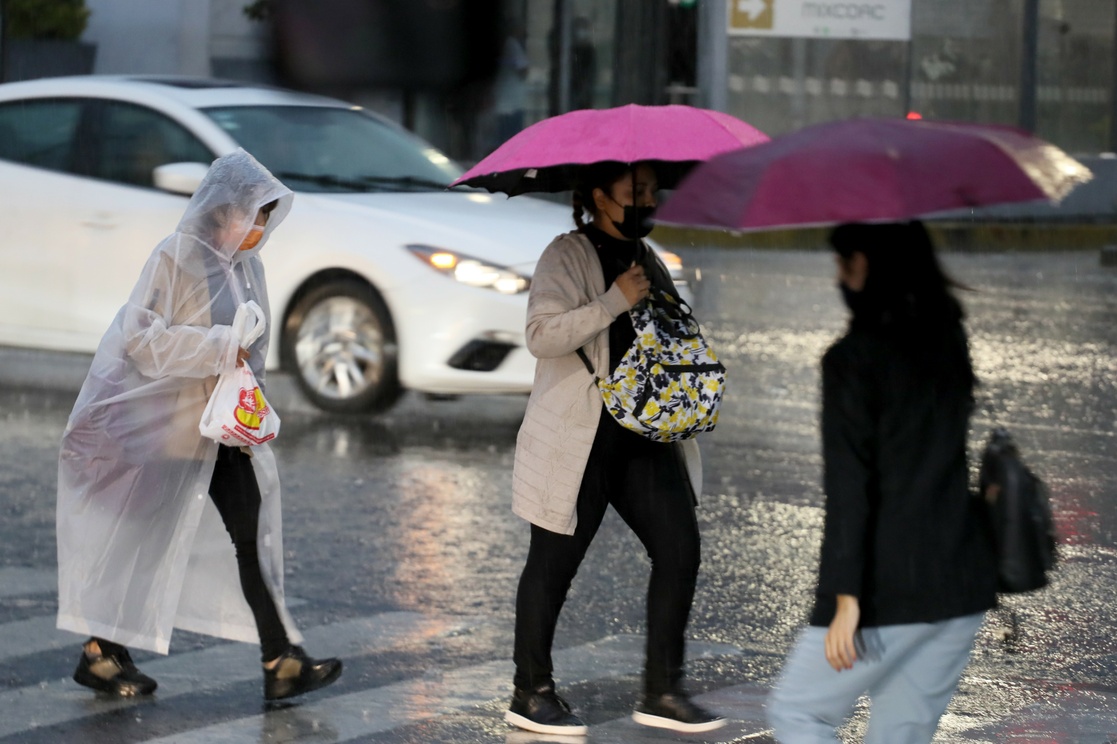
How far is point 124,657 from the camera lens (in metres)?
5.19

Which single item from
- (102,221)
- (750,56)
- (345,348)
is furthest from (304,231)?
(750,56)

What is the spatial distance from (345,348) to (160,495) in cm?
459

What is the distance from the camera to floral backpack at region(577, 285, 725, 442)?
457 cm

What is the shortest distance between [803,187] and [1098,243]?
20327 mm

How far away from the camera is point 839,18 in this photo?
26.2m

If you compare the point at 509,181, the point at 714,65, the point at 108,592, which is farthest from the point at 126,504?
the point at 714,65

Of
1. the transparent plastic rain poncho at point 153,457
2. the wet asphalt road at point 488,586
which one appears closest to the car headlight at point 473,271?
the wet asphalt road at point 488,586

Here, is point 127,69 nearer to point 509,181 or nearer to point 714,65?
point 714,65

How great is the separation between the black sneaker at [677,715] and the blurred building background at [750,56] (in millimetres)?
21746

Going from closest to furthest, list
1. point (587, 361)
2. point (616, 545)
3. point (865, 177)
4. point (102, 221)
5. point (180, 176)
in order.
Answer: point (865, 177) < point (587, 361) < point (616, 545) < point (180, 176) < point (102, 221)

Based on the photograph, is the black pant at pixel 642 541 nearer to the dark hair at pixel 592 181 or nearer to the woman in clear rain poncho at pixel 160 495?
the dark hair at pixel 592 181

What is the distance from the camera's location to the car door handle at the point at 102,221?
1015 cm

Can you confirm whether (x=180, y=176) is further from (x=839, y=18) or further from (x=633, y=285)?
(x=839, y=18)

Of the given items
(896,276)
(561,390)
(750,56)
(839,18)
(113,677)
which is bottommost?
(113,677)
